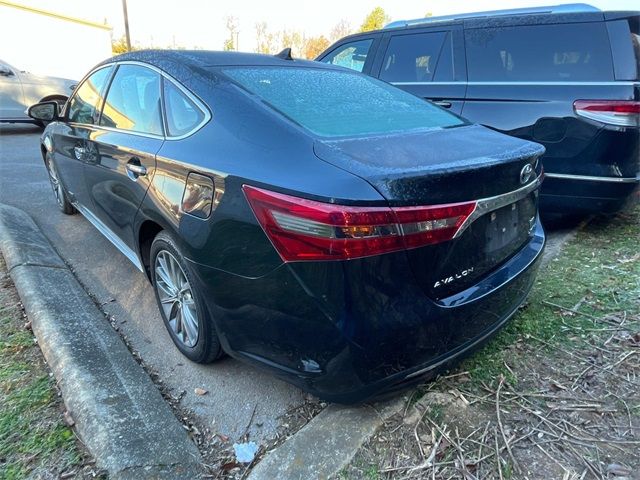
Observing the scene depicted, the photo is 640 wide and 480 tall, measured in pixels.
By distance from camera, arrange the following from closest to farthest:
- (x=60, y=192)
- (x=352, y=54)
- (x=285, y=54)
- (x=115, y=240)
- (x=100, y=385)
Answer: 1. (x=100, y=385)
2. (x=285, y=54)
3. (x=115, y=240)
4. (x=60, y=192)
5. (x=352, y=54)

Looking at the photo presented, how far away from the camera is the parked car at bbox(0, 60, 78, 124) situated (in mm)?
9609

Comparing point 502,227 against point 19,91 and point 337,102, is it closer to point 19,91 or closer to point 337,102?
point 337,102

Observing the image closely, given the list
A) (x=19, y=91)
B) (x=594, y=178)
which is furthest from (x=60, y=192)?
(x=19, y=91)

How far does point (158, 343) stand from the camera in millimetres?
2625

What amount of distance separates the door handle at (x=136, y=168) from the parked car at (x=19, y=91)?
8877mm

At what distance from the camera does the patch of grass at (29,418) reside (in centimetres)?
169

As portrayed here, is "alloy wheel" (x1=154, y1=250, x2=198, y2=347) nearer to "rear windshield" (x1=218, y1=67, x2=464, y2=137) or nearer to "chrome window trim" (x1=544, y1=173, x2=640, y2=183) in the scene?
"rear windshield" (x1=218, y1=67, x2=464, y2=137)

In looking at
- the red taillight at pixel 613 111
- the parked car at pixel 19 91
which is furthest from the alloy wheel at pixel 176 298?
the parked car at pixel 19 91

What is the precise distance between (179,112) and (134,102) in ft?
2.35

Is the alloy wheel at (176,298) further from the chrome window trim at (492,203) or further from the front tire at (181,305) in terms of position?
the chrome window trim at (492,203)

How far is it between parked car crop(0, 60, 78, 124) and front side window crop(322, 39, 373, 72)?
7.27 meters

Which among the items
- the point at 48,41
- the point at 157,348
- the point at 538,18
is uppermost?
the point at 48,41

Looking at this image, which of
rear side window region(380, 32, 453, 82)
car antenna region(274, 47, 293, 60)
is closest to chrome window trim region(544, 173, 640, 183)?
rear side window region(380, 32, 453, 82)

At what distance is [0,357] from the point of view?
2.28 meters
